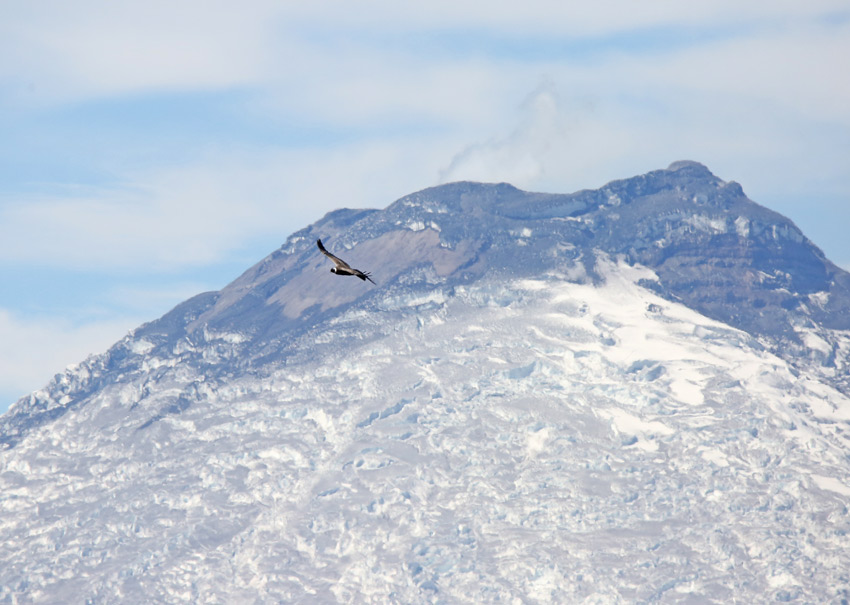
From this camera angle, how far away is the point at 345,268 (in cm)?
8456
